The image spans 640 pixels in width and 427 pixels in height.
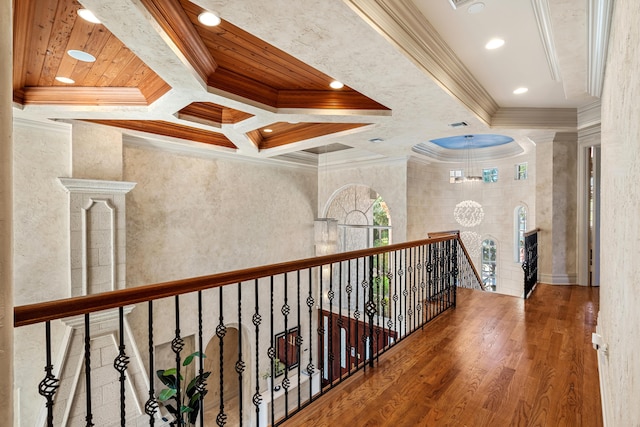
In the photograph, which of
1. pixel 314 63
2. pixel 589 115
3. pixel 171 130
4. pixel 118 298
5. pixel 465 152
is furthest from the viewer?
pixel 465 152

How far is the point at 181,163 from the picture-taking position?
5605 millimetres

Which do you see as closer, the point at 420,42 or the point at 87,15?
the point at 87,15

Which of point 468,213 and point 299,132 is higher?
point 299,132

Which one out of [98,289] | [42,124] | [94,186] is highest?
[42,124]

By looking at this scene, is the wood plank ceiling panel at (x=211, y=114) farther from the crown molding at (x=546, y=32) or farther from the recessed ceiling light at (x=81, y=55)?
the crown molding at (x=546, y=32)

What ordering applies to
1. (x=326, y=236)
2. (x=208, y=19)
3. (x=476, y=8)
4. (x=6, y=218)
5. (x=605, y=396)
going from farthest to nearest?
(x=326, y=236) < (x=476, y=8) < (x=208, y=19) < (x=605, y=396) < (x=6, y=218)

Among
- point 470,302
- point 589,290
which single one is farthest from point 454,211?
point 470,302

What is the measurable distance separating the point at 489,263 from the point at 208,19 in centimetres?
888

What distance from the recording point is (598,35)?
2.45 metres

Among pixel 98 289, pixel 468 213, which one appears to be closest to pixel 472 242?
pixel 468 213

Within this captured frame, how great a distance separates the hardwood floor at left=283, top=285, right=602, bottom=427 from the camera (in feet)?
6.59

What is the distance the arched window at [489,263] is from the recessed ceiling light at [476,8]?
7.34 metres

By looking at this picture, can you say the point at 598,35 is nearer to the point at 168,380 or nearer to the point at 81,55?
the point at 81,55

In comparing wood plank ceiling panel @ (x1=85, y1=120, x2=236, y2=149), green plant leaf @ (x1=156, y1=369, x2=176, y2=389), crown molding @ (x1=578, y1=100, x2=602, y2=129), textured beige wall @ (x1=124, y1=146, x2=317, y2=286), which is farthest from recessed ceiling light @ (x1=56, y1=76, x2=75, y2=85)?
crown molding @ (x1=578, y1=100, x2=602, y2=129)
